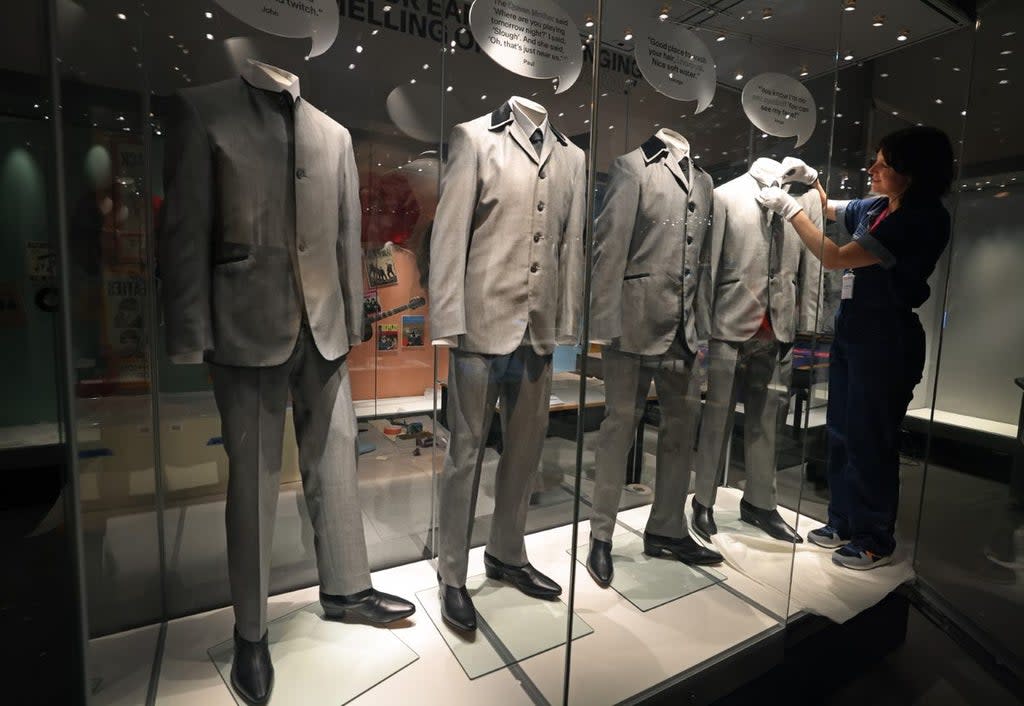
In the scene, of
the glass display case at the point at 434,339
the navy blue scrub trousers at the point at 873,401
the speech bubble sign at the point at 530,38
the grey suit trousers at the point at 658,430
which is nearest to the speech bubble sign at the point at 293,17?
the glass display case at the point at 434,339

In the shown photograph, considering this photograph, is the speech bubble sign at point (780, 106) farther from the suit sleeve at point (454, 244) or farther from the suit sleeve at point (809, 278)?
the suit sleeve at point (454, 244)

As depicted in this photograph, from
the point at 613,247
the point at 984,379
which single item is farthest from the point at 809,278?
the point at 984,379

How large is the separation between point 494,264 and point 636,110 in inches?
30.7

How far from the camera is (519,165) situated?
1.75 m

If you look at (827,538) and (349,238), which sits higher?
(349,238)

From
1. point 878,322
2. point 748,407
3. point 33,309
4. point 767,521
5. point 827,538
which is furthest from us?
point 827,538

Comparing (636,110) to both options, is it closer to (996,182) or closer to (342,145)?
(342,145)

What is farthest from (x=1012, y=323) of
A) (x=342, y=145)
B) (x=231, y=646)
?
(x=231, y=646)

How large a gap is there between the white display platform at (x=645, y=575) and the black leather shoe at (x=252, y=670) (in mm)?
1104

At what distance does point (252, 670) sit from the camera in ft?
4.95

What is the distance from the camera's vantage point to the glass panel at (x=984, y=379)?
2801 mm

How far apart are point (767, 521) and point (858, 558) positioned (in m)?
0.67

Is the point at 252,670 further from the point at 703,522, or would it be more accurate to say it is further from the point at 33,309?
the point at 703,522

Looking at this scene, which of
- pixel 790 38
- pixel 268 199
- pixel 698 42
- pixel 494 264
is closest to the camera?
pixel 268 199
